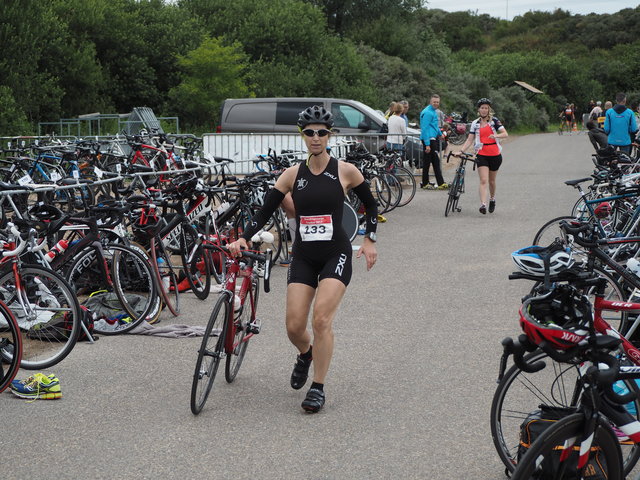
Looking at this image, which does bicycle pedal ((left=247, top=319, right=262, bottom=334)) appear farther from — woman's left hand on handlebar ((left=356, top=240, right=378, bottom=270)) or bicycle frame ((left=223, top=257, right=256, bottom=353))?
woman's left hand on handlebar ((left=356, top=240, right=378, bottom=270))

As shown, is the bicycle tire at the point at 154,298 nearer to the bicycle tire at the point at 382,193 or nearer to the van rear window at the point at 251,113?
the bicycle tire at the point at 382,193

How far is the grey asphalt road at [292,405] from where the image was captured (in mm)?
4730

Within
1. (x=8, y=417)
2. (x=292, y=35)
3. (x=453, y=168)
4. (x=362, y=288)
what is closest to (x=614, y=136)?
(x=453, y=168)

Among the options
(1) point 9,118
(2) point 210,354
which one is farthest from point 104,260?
(1) point 9,118

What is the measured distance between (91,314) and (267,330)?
146 cm

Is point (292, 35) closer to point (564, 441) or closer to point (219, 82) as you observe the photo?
point (219, 82)

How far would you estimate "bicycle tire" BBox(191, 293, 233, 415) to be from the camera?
17.8ft

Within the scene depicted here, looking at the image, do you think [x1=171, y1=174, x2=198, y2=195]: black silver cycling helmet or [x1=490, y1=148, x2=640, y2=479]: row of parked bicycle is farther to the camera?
[x1=171, y1=174, x2=198, y2=195]: black silver cycling helmet

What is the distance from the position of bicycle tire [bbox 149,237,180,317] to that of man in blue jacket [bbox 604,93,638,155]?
1288 centimetres

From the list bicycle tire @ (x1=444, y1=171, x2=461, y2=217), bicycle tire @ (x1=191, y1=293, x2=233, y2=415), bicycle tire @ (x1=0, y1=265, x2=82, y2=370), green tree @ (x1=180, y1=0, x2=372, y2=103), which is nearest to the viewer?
bicycle tire @ (x1=191, y1=293, x2=233, y2=415)

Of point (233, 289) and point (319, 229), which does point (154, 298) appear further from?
point (319, 229)

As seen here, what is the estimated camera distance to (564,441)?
11.2ft

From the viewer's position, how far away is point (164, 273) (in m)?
8.36

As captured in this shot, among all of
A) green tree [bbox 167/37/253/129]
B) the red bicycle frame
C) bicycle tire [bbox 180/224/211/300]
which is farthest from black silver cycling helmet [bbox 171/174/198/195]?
green tree [bbox 167/37/253/129]
